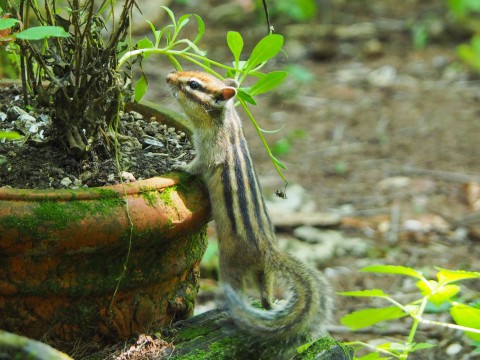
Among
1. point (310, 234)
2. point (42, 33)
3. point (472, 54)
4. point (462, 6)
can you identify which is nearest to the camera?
point (42, 33)

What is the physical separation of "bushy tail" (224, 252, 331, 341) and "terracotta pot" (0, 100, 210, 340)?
23 centimetres

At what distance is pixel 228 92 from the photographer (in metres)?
2.69

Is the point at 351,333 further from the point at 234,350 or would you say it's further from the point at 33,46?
the point at 33,46

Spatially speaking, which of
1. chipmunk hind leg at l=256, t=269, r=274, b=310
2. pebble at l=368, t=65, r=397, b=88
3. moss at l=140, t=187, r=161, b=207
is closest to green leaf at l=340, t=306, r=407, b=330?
chipmunk hind leg at l=256, t=269, r=274, b=310

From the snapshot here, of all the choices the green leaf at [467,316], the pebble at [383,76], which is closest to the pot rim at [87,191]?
the green leaf at [467,316]

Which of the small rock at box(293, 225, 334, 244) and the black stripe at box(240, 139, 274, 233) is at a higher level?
the black stripe at box(240, 139, 274, 233)

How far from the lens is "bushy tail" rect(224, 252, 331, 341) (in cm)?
230

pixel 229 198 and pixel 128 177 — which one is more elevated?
pixel 128 177

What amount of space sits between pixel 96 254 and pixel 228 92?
0.84 metres

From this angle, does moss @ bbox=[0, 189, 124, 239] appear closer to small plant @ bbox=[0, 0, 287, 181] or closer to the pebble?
small plant @ bbox=[0, 0, 287, 181]

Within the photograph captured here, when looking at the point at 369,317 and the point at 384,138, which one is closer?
the point at 369,317

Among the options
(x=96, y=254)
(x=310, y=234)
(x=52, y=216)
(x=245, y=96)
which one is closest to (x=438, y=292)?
(x=245, y=96)

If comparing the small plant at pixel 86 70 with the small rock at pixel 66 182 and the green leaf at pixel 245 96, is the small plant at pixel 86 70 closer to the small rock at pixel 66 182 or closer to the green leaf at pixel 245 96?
the green leaf at pixel 245 96

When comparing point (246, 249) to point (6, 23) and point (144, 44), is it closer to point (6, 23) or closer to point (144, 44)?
point (144, 44)
